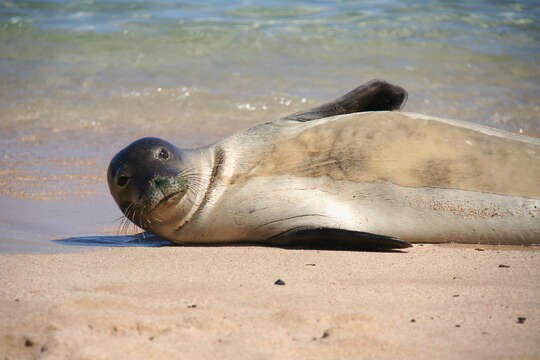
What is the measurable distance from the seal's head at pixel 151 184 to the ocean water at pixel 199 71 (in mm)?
545

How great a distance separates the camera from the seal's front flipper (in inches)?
135

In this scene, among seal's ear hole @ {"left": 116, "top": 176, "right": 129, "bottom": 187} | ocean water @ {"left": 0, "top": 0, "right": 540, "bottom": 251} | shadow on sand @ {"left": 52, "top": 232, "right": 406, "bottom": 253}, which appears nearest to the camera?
shadow on sand @ {"left": 52, "top": 232, "right": 406, "bottom": 253}

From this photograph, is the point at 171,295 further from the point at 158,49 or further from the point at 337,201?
the point at 158,49

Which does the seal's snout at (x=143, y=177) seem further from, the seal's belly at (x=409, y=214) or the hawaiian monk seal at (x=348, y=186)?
the seal's belly at (x=409, y=214)

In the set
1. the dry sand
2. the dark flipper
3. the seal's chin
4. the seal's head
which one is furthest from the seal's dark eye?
the dark flipper

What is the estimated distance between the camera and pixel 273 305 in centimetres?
261

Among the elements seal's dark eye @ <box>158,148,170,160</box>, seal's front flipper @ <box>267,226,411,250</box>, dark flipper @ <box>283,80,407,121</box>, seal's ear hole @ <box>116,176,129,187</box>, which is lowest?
seal's front flipper @ <box>267,226,411,250</box>

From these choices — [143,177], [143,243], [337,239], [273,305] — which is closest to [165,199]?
[143,177]

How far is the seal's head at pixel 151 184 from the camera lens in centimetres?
380

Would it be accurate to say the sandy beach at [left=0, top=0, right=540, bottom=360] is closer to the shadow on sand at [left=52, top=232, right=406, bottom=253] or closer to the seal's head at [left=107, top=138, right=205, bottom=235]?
the shadow on sand at [left=52, top=232, right=406, bottom=253]

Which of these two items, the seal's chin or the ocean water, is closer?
the seal's chin

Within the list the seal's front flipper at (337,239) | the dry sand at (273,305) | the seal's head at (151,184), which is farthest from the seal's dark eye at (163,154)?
the seal's front flipper at (337,239)

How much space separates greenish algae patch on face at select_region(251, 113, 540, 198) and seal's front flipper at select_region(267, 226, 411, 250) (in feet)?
1.40

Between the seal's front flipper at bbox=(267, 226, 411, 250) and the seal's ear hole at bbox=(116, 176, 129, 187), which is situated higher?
the seal's ear hole at bbox=(116, 176, 129, 187)
